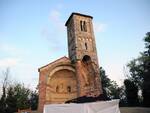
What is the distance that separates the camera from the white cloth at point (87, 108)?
13.6 feet

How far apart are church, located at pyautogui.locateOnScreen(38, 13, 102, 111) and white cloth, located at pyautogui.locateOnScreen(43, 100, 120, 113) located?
64.8 feet

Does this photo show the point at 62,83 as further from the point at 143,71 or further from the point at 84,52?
the point at 143,71

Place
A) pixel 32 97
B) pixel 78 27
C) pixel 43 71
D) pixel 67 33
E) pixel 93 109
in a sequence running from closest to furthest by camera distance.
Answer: pixel 93 109, pixel 43 71, pixel 78 27, pixel 67 33, pixel 32 97

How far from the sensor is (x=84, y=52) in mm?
27328

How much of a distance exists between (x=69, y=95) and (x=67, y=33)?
1208cm

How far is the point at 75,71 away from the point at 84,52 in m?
3.56

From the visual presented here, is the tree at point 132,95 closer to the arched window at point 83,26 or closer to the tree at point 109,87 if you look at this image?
the arched window at point 83,26

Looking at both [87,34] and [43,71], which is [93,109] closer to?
[43,71]

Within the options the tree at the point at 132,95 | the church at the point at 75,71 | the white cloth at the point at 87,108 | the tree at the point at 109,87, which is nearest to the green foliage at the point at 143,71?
the tree at the point at 132,95

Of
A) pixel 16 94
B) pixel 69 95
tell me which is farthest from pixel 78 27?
pixel 16 94

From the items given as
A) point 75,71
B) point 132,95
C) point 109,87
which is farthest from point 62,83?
point 109,87

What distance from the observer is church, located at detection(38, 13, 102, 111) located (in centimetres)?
2486

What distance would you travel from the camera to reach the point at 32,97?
155ft

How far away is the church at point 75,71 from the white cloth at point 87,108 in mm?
19763
